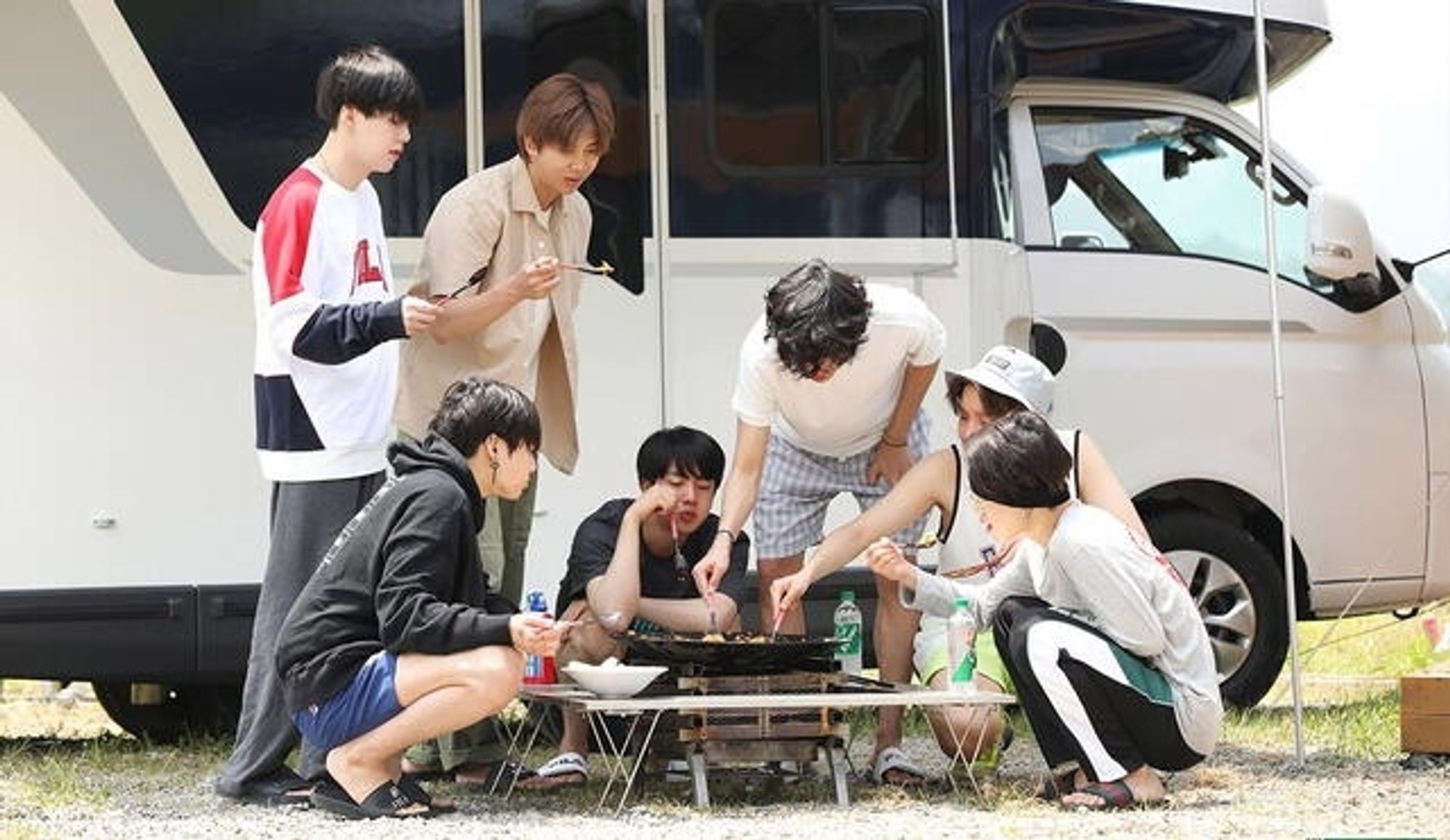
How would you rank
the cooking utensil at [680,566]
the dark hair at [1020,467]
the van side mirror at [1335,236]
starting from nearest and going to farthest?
the dark hair at [1020,467] < the cooking utensil at [680,566] < the van side mirror at [1335,236]

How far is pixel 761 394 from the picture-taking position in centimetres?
604

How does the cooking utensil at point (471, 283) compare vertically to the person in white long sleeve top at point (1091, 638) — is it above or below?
above

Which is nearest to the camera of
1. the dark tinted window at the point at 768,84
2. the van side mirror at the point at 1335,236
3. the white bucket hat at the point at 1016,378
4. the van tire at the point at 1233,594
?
the white bucket hat at the point at 1016,378

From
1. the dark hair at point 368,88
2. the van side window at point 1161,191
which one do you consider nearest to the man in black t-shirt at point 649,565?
the dark hair at point 368,88

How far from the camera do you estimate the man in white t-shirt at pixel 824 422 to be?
5.83m

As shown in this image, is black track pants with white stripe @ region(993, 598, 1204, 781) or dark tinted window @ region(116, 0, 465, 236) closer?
black track pants with white stripe @ region(993, 598, 1204, 781)

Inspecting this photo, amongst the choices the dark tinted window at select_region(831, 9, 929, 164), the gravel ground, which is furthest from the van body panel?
the gravel ground

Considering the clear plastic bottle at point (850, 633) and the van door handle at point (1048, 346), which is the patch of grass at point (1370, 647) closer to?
the van door handle at point (1048, 346)

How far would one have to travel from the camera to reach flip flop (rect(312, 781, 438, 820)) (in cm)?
555

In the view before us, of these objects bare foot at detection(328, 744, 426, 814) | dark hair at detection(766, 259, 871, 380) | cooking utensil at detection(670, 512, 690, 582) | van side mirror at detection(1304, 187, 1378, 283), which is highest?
van side mirror at detection(1304, 187, 1378, 283)

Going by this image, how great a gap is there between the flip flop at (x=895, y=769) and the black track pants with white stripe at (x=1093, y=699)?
510 mm

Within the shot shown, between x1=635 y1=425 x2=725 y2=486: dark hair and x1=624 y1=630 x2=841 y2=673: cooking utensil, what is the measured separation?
53 centimetres

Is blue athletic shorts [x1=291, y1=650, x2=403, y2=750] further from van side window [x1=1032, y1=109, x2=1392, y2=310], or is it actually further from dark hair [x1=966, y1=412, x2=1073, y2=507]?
van side window [x1=1032, y1=109, x2=1392, y2=310]

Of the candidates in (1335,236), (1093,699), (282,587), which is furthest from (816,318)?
(1335,236)
